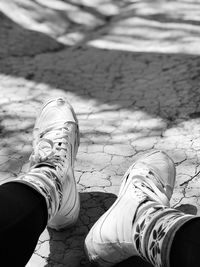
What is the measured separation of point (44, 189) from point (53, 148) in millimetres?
317

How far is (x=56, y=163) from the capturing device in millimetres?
1515

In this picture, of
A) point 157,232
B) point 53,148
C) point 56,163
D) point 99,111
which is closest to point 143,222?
point 157,232

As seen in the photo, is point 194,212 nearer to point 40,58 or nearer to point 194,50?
point 194,50

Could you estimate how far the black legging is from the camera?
1.07 metres

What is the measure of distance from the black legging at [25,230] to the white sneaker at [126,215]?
19 centimetres

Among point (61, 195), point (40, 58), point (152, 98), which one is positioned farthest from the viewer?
point (40, 58)

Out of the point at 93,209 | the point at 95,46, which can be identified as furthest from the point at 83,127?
the point at 95,46

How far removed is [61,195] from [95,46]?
1.81 meters

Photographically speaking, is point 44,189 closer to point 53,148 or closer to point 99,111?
point 53,148

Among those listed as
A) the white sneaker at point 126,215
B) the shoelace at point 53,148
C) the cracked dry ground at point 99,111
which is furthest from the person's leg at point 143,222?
the shoelace at point 53,148

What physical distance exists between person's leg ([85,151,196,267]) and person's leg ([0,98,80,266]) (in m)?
0.16

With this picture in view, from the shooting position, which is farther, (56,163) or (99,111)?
(99,111)

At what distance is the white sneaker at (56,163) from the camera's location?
1360mm

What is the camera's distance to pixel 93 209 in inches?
65.7
